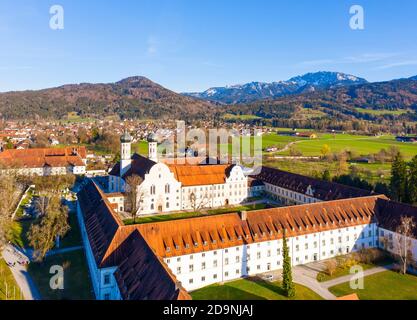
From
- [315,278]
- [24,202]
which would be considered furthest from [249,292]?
[24,202]

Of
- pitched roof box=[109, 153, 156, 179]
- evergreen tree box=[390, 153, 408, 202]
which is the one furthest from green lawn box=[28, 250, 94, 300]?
evergreen tree box=[390, 153, 408, 202]

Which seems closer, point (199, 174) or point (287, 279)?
point (287, 279)

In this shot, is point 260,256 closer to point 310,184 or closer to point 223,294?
point 223,294

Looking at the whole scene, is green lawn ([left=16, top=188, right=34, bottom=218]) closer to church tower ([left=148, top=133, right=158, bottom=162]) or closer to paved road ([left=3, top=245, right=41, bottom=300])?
paved road ([left=3, top=245, right=41, bottom=300])

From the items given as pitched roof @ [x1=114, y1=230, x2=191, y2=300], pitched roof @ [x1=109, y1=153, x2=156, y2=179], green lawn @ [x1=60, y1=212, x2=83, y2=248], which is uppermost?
pitched roof @ [x1=109, y1=153, x2=156, y2=179]

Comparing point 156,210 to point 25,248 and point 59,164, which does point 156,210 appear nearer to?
point 25,248

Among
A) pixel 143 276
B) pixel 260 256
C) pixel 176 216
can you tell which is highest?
pixel 143 276
